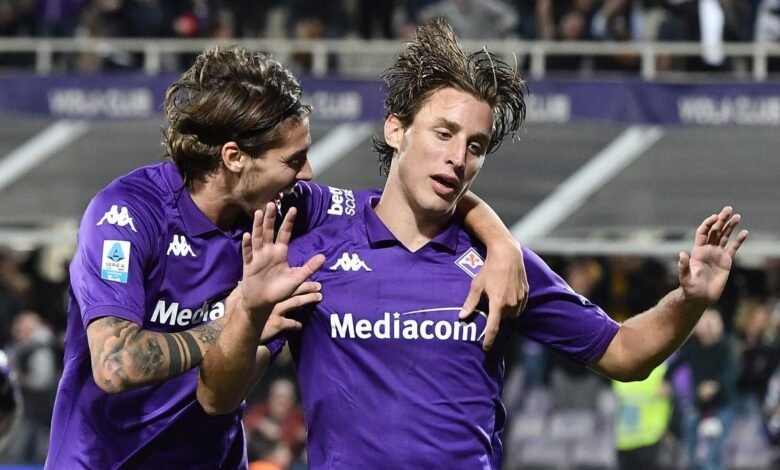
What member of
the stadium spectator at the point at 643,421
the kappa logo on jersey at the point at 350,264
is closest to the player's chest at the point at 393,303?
the kappa logo on jersey at the point at 350,264

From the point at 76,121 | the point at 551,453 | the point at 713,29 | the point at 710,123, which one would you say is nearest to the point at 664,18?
the point at 713,29

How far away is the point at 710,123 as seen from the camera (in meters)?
13.6

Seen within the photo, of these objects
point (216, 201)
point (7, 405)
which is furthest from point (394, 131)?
point (7, 405)

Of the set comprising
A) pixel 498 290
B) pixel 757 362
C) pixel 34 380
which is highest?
pixel 498 290

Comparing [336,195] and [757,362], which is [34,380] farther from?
[336,195]

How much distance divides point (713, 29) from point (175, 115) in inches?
420

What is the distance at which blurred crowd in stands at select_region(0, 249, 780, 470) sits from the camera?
41.1ft

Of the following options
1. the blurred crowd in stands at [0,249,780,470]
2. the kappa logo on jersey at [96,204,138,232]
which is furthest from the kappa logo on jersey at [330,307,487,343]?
the blurred crowd in stands at [0,249,780,470]

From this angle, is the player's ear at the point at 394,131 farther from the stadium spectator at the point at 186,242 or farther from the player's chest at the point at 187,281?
the player's chest at the point at 187,281

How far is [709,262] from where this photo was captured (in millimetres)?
4312

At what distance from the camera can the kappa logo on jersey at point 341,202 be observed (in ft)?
15.5

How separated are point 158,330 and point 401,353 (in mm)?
854

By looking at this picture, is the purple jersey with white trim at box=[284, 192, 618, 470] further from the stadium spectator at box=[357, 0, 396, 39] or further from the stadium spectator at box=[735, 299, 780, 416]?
the stadium spectator at box=[357, 0, 396, 39]

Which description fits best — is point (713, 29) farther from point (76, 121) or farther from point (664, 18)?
point (76, 121)
